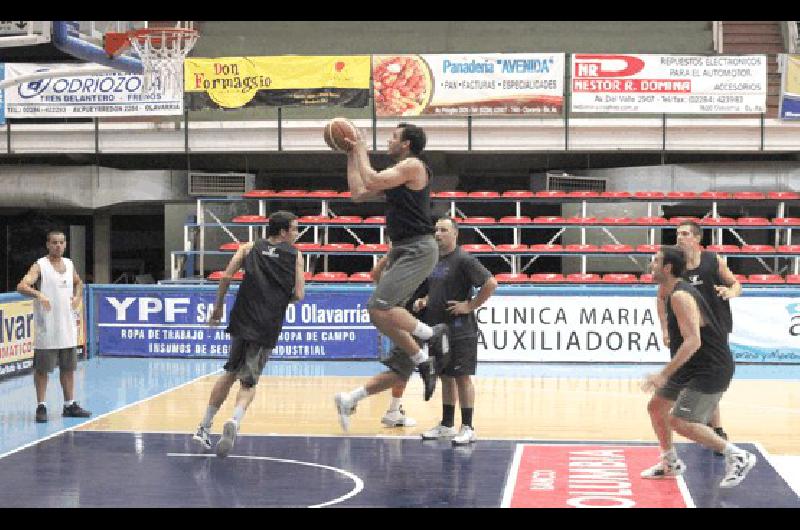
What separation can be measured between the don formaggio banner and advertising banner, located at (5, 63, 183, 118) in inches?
28.8

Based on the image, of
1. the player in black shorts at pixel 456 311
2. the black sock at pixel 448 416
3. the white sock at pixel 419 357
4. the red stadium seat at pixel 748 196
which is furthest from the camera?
the red stadium seat at pixel 748 196

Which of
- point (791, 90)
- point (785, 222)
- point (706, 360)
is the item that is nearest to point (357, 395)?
point (706, 360)

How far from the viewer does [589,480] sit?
8914mm

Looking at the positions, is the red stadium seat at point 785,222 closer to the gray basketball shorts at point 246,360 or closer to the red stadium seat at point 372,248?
the red stadium seat at point 372,248

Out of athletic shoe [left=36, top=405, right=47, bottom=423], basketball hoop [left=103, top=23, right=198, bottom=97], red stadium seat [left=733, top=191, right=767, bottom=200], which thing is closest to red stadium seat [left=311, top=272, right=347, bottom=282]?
basketball hoop [left=103, top=23, right=198, bottom=97]

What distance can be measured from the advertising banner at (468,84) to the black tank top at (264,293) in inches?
529

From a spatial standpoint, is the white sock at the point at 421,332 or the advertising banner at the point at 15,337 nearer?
the white sock at the point at 421,332

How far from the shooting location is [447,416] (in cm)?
1099

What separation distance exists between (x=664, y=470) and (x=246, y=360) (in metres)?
3.60

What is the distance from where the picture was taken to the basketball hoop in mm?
16500

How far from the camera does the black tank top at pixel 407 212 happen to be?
9281 mm

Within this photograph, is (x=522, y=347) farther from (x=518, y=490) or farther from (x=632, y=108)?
(x=518, y=490)

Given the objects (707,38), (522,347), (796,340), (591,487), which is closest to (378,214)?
(707,38)

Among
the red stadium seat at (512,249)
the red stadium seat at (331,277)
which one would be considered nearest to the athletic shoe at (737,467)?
the red stadium seat at (331,277)
